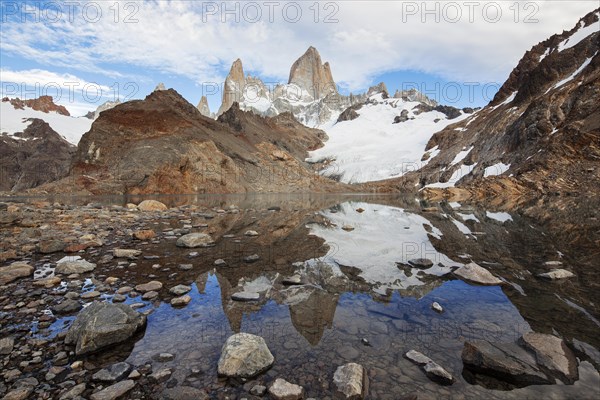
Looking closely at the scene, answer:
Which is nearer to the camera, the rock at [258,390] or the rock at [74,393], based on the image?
the rock at [74,393]

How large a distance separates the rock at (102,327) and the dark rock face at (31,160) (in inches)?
4639

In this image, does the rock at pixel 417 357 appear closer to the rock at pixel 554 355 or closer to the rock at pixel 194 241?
the rock at pixel 554 355

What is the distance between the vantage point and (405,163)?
395 ft

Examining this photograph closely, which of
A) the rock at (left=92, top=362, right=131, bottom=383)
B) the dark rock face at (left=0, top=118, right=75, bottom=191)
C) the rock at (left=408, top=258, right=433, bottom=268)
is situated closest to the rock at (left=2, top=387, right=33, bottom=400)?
the rock at (left=92, top=362, right=131, bottom=383)

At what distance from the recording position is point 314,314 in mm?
5555

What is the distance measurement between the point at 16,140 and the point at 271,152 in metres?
117

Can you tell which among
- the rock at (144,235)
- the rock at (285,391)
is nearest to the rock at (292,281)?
the rock at (285,391)

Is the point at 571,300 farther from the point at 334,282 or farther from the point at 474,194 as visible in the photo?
the point at 474,194

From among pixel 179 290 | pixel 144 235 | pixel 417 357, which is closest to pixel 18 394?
pixel 179 290

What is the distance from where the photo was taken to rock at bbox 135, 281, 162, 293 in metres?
6.31

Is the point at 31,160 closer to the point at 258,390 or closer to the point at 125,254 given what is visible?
the point at 125,254

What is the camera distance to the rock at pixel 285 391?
3357 millimetres

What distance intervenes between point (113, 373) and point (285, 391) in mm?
2077

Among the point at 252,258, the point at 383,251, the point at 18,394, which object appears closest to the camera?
the point at 18,394
